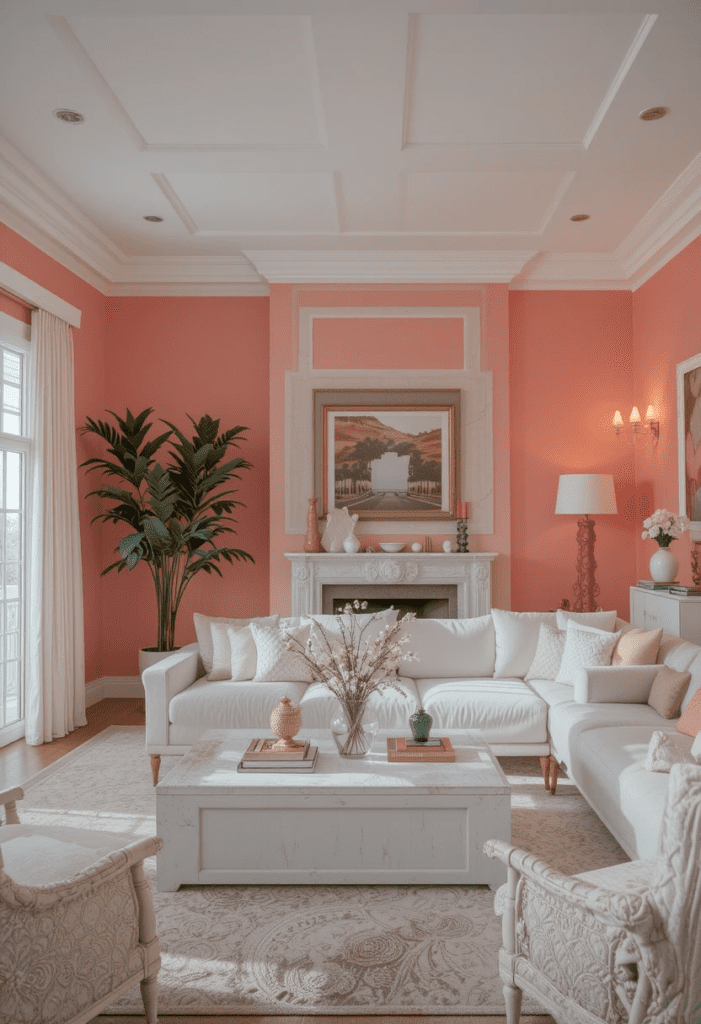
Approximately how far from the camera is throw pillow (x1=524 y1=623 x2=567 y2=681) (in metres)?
4.54

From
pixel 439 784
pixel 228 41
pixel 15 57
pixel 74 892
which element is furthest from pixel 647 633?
pixel 15 57

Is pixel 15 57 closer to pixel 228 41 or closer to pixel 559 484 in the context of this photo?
pixel 228 41

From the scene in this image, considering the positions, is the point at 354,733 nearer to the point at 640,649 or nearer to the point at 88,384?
the point at 640,649

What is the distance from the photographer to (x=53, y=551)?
5.23m

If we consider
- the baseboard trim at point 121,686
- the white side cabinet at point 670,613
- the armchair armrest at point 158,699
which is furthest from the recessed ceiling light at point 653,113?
the baseboard trim at point 121,686

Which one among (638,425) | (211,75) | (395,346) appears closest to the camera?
(211,75)

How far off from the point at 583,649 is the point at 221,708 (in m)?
2.10

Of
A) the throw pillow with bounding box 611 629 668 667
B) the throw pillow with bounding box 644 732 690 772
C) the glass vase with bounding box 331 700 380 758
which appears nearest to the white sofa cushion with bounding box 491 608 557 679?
the throw pillow with bounding box 611 629 668 667

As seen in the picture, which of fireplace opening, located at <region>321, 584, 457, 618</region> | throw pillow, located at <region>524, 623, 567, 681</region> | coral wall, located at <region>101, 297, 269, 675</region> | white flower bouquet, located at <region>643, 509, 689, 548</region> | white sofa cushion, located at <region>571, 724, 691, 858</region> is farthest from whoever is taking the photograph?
coral wall, located at <region>101, 297, 269, 675</region>

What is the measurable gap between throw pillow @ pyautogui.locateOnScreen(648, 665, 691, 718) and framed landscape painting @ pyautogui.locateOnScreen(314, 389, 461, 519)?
266 centimetres

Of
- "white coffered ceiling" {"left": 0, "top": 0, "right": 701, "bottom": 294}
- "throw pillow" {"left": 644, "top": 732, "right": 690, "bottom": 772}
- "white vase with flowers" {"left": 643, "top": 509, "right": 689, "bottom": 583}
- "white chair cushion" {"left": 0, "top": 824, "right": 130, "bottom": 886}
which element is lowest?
"white chair cushion" {"left": 0, "top": 824, "right": 130, "bottom": 886}

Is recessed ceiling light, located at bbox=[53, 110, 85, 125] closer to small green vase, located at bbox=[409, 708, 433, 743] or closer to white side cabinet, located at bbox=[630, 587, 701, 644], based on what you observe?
small green vase, located at bbox=[409, 708, 433, 743]

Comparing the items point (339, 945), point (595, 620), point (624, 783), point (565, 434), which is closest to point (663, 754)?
point (624, 783)

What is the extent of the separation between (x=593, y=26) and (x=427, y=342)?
10.0 ft
